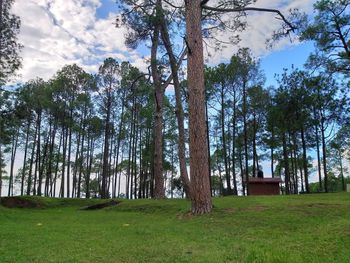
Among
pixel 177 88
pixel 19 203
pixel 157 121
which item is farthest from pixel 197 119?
pixel 19 203

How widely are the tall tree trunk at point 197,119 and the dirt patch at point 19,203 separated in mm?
15598

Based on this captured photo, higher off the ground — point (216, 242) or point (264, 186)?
point (264, 186)

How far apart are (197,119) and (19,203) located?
1664cm

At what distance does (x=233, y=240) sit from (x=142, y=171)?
1321 inches

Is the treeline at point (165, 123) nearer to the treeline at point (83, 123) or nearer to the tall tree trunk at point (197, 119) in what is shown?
the treeline at point (83, 123)

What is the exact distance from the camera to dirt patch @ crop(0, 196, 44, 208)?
2197 centimetres

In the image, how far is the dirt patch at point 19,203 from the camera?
22.0 m

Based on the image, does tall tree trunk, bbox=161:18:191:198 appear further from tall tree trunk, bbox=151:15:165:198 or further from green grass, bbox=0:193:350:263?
green grass, bbox=0:193:350:263

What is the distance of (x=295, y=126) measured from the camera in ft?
97.9

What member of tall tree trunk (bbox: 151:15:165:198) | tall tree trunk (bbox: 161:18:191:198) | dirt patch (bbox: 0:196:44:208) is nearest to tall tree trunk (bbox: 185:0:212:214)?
tall tree trunk (bbox: 161:18:191:198)

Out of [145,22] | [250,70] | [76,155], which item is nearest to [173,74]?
[145,22]

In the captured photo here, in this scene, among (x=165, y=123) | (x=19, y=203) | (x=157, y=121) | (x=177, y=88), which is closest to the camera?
(x=177, y=88)

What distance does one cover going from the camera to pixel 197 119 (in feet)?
34.2

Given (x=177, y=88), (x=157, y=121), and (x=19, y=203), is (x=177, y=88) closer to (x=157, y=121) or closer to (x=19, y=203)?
(x=157, y=121)
